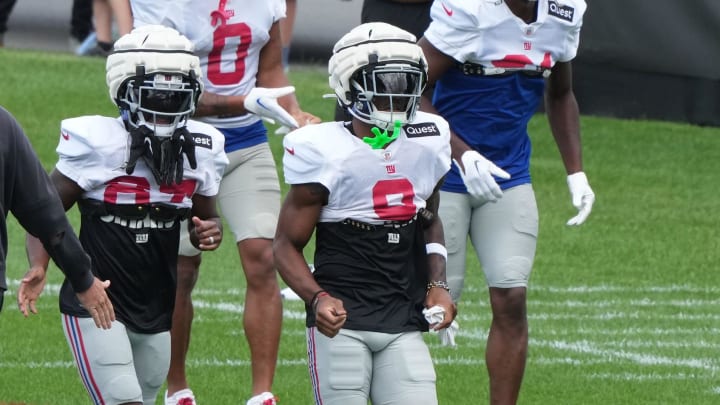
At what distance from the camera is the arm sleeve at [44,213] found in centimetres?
531

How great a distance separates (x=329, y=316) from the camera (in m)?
5.66

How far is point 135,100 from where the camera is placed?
20.6 ft

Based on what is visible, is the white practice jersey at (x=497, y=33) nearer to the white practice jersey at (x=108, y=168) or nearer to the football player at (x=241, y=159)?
the football player at (x=241, y=159)

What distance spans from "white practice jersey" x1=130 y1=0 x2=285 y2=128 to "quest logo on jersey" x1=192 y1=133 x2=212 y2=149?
131 centimetres

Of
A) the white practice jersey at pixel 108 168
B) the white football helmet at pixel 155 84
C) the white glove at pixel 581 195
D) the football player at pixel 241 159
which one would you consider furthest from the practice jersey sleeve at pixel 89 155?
the white glove at pixel 581 195

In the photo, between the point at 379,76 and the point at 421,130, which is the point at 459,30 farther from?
the point at 379,76

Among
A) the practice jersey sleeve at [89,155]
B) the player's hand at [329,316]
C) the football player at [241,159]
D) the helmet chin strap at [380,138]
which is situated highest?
the helmet chin strap at [380,138]

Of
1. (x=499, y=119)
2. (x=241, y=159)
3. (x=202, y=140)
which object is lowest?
(x=241, y=159)

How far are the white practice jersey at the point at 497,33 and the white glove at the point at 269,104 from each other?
0.66 m

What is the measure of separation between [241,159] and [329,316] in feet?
7.39

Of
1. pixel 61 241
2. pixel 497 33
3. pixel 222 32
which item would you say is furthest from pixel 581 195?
pixel 61 241

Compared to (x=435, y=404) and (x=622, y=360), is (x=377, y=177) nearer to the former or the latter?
(x=435, y=404)

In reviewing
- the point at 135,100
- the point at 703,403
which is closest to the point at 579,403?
the point at 703,403

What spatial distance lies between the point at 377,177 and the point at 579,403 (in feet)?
7.75
